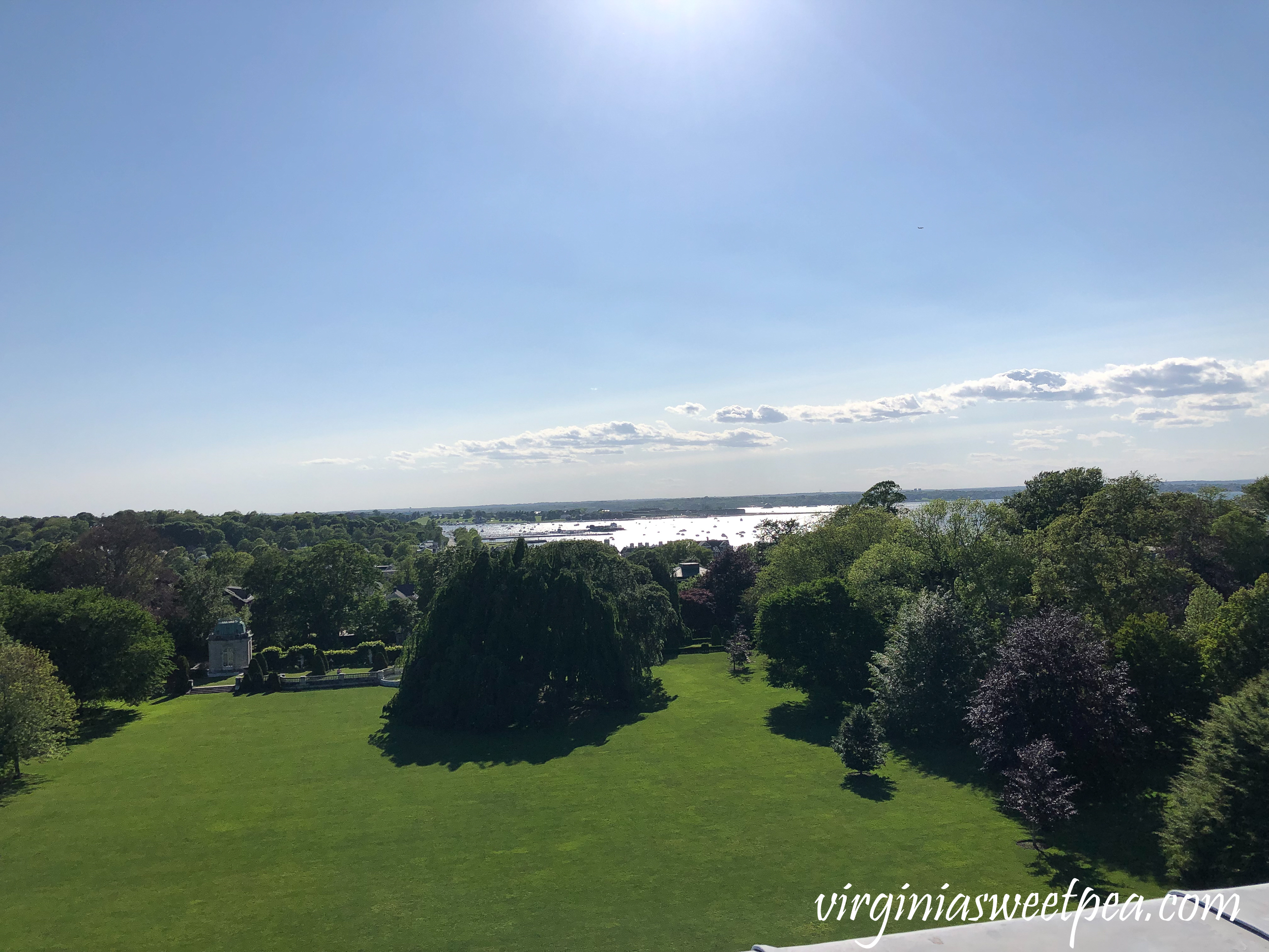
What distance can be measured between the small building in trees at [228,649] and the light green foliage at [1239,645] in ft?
188

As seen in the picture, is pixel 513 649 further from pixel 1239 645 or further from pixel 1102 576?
pixel 1239 645

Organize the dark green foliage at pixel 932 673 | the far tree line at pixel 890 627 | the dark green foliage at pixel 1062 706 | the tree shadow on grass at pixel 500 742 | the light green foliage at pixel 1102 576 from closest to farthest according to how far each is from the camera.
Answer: the dark green foliage at pixel 1062 706, the far tree line at pixel 890 627, the dark green foliage at pixel 932 673, the tree shadow on grass at pixel 500 742, the light green foliage at pixel 1102 576

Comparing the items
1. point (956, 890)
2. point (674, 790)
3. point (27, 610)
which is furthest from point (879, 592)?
point (27, 610)

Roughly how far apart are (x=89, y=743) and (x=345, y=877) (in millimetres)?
24199

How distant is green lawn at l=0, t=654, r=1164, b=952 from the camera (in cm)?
1703

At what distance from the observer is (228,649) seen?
5088cm

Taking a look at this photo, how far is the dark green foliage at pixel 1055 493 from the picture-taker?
54469mm

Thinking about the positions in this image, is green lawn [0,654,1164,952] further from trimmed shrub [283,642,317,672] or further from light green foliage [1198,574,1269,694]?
trimmed shrub [283,642,317,672]

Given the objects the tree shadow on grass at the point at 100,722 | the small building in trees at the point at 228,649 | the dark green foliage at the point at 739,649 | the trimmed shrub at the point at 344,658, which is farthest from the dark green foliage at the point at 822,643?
the small building in trees at the point at 228,649

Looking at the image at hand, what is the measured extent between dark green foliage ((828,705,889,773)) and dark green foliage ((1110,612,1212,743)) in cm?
900

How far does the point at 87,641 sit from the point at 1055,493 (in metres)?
69.1

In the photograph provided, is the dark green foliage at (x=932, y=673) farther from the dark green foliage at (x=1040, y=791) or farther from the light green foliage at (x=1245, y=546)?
the light green foliage at (x=1245, y=546)

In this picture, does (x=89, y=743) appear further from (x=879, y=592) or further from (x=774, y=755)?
(x=879, y=592)

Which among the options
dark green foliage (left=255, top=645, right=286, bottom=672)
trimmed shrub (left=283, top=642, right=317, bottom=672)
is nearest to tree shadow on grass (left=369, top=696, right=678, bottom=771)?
dark green foliage (left=255, top=645, right=286, bottom=672)
